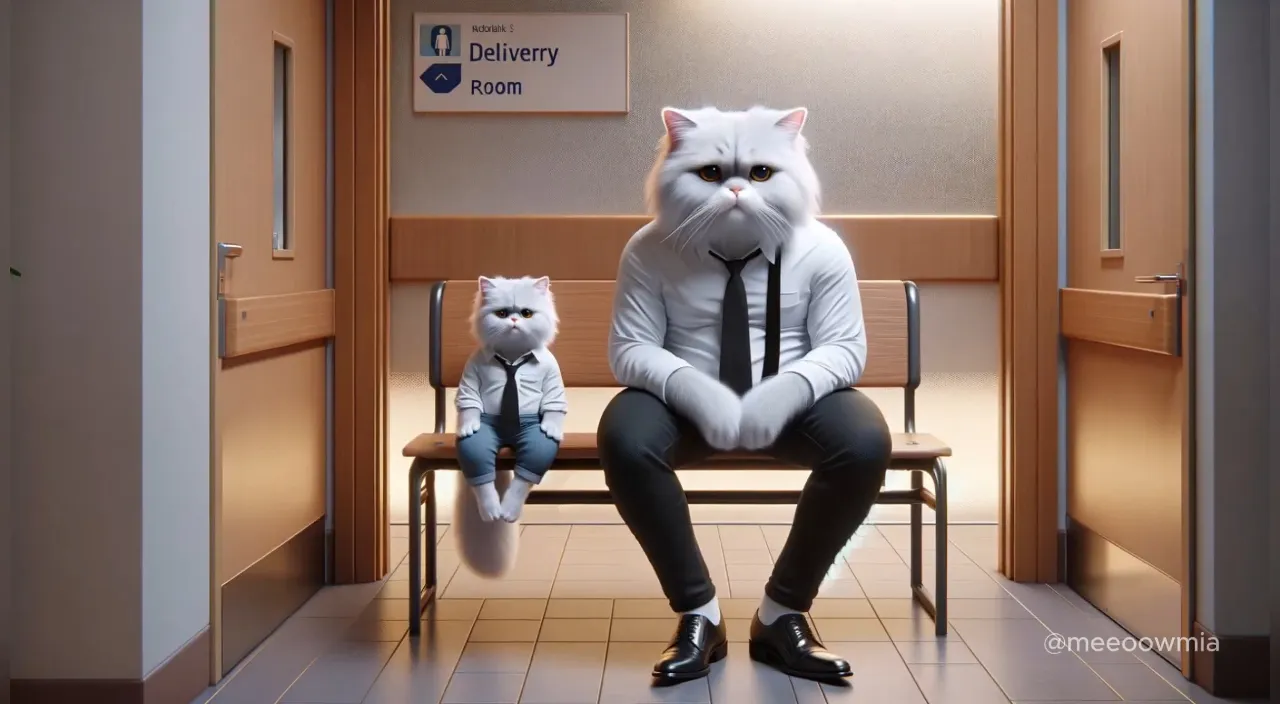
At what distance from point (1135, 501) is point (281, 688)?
6.64 ft

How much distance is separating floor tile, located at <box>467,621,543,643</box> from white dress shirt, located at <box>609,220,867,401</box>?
69 cm

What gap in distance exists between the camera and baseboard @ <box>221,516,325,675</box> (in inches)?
106

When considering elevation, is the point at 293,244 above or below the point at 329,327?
above

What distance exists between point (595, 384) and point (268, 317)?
0.95 metres

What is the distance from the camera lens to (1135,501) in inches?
115

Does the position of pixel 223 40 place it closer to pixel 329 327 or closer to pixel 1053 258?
pixel 329 327

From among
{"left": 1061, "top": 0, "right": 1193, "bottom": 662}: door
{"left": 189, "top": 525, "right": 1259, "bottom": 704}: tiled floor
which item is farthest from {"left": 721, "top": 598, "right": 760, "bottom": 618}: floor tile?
{"left": 1061, "top": 0, "right": 1193, "bottom": 662}: door

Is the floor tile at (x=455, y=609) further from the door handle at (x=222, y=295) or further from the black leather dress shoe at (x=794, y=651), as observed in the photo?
the door handle at (x=222, y=295)

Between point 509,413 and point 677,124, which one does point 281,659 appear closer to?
point 509,413

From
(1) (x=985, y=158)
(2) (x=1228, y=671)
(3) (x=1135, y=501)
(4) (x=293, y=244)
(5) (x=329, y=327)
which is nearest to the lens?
(2) (x=1228, y=671)

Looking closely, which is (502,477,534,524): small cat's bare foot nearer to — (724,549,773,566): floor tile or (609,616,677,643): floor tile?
(609,616,677,643): floor tile

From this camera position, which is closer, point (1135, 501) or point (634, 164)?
point (1135, 501)

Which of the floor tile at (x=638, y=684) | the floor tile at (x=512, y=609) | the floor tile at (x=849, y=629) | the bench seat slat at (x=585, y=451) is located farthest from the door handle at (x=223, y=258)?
the floor tile at (x=849, y=629)

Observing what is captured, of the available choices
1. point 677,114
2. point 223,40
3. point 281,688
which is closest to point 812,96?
point 677,114
